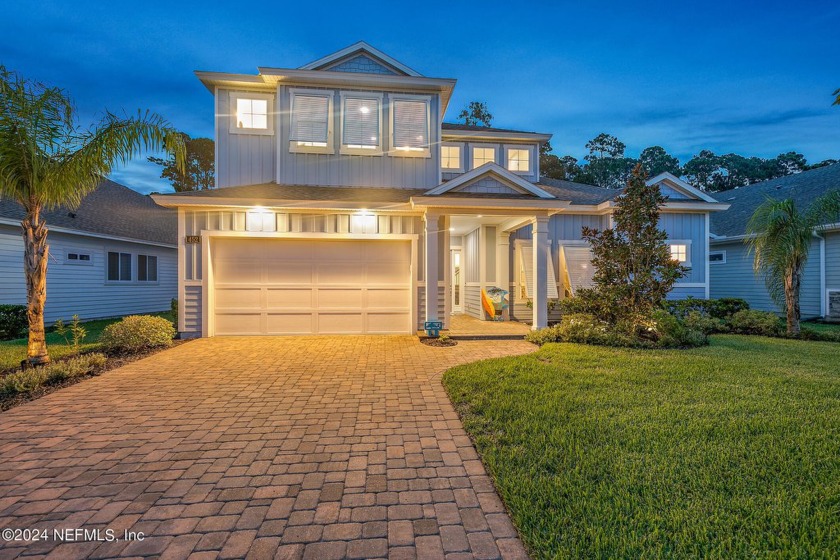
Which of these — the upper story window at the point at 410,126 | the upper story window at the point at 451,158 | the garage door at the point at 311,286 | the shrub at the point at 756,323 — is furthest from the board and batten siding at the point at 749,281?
the garage door at the point at 311,286

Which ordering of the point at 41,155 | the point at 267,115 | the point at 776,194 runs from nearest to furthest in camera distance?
the point at 41,155 → the point at 267,115 → the point at 776,194

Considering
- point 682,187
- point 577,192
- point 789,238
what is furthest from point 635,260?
point 577,192

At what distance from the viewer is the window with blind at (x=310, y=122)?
9578 millimetres

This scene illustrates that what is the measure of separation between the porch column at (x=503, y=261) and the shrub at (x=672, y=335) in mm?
4326

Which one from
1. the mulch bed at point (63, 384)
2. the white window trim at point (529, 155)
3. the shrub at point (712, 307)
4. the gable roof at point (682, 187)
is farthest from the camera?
the white window trim at point (529, 155)

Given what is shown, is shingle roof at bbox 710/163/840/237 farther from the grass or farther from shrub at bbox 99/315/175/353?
shrub at bbox 99/315/175/353

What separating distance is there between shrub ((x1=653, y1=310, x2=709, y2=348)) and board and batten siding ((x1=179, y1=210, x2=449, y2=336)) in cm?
449

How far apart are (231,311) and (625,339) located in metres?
8.73

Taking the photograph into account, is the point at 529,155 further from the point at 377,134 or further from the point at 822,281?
the point at 822,281

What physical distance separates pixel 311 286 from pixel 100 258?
834 cm

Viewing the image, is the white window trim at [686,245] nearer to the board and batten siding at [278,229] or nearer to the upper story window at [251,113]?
the board and batten siding at [278,229]

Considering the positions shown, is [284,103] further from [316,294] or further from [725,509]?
[725,509]

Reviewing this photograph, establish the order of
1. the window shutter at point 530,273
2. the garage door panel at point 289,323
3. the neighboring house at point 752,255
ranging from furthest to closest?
the neighboring house at point 752,255, the window shutter at point 530,273, the garage door panel at point 289,323

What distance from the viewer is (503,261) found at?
1114cm
